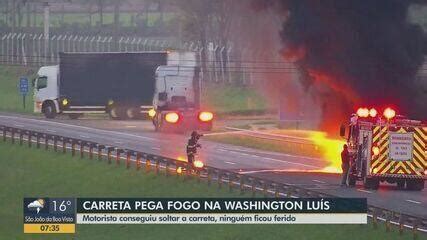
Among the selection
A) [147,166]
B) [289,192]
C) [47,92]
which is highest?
[289,192]

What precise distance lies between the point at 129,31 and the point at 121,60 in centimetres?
3210

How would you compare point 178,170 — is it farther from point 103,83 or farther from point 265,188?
point 103,83

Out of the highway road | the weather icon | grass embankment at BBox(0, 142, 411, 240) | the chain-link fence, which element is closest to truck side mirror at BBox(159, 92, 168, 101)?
the highway road

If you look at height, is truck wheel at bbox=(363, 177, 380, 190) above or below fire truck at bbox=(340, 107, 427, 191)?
below

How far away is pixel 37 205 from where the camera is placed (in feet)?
107

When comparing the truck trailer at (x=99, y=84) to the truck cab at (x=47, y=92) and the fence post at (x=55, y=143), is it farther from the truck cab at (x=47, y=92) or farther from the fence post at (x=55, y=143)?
the fence post at (x=55, y=143)

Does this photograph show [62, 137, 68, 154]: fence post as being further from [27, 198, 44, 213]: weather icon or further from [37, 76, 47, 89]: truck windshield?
[27, 198, 44, 213]: weather icon

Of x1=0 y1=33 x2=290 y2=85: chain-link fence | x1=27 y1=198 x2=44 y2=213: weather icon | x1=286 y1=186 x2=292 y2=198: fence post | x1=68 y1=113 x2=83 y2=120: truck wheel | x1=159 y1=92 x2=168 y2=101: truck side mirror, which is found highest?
x1=0 y1=33 x2=290 y2=85: chain-link fence

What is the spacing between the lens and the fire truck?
45.2 m

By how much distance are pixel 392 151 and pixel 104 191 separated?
10776 mm

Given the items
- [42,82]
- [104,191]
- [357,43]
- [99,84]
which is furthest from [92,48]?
[104,191]

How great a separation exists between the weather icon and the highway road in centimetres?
1242

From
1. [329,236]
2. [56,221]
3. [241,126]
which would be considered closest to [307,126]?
[241,126]

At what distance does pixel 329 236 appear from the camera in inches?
1419
